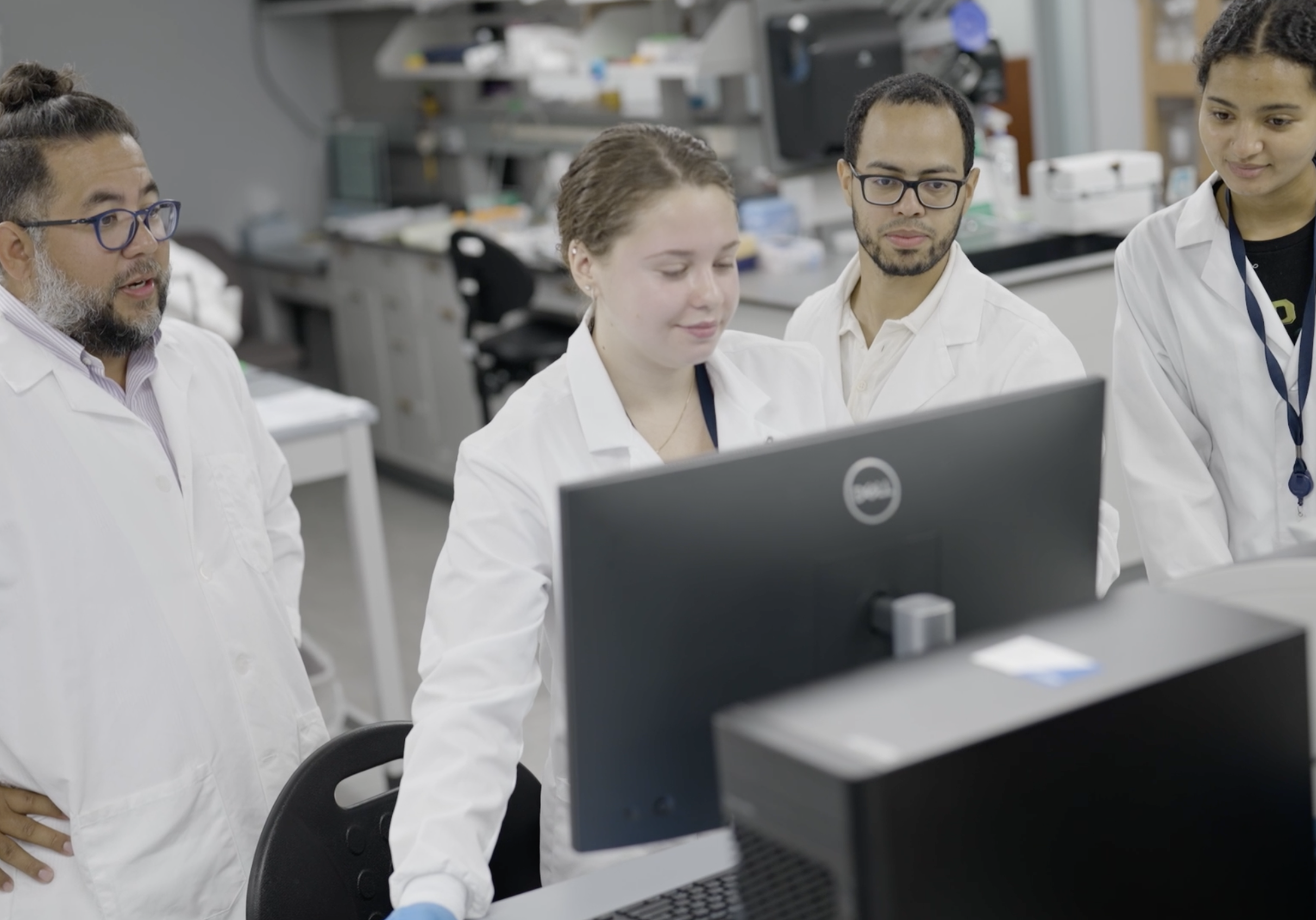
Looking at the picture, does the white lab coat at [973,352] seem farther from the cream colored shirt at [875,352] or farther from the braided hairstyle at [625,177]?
the braided hairstyle at [625,177]

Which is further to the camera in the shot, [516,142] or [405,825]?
[516,142]

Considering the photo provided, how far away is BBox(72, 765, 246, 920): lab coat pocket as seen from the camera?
63.1 inches

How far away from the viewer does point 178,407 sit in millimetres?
1744

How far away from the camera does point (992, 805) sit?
757 millimetres

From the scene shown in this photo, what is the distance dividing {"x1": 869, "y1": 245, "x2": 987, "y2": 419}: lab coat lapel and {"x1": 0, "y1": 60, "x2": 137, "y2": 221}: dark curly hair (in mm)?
1009

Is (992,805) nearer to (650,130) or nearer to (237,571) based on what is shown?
(650,130)

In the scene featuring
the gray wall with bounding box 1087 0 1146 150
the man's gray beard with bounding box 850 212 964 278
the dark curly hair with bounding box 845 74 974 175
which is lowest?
the man's gray beard with bounding box 850 212 964 278

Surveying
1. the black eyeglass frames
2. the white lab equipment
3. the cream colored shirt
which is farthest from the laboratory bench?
the black eyeglass frames

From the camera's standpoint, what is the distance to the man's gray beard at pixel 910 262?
1739mm

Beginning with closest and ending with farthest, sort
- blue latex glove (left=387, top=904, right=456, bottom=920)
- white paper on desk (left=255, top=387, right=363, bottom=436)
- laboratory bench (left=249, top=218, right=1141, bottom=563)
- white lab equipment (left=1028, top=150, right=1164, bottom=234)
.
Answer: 1. blue latex glove (left=387, top=904, right=456, bottom=920)
2. white paper on desk (left=255, top=387, right=363, bottom=436)
3. laboratory bench (left=249, top=218, right=1141, bottom=563)
4. white lab equipment (left=1028, top=150, right=1164, bottom=234)

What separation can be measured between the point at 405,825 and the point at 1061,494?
0.59 m

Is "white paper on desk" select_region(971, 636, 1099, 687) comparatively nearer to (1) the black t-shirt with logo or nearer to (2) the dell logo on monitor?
(2) the dell logo on monitor

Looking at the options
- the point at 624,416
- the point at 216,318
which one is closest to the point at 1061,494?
the point at 624,416

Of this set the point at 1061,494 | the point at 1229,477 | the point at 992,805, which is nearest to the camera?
the point at 992,805
